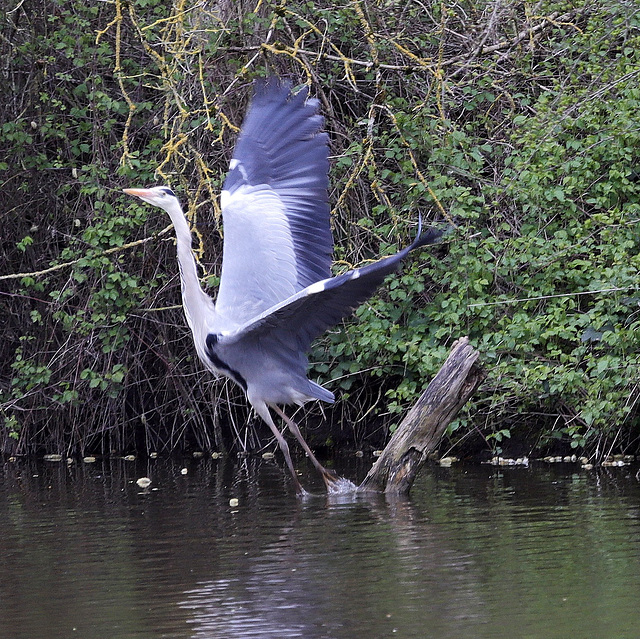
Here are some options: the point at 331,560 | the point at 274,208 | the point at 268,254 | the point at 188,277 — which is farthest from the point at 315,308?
the point at 331,560

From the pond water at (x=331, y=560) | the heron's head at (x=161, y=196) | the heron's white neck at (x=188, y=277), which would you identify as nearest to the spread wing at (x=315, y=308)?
the heron's white neck at (x=188, y=277)

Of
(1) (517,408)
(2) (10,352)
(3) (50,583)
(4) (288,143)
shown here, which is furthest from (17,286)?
(3) (50,583)

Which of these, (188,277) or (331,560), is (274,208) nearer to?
(188,277)

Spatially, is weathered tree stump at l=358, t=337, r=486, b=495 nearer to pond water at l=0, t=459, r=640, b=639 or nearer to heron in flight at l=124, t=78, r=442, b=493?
pond water at l=0, t=459, r=640, b=639

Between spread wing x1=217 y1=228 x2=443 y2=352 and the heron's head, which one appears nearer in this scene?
spread wing x1=217 y1=228 x2=443 y2=352

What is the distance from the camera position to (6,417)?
8.95 m

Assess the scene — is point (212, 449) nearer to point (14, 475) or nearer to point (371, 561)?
point (14, 475)

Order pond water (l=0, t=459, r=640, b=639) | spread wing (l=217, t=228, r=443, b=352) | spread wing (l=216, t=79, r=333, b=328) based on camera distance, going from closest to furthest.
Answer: pond water (l=0, t=459, r=640, b=639)
spread wing (l=217, t=228, r=443, b=352)
spread wing (l=216, t=79, r=333, b=328)

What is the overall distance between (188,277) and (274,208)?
2.24 feet

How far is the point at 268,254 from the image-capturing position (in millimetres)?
6918

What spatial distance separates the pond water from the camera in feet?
12.8

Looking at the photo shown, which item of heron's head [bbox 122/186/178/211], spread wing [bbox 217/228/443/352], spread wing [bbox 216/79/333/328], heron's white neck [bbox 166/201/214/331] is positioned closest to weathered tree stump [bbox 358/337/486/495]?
spread wing [bbox 217/228/443/352]

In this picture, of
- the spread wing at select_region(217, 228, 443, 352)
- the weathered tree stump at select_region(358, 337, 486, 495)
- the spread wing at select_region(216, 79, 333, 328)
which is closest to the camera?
the spread wing at select_region(217, 228, 443, 352)

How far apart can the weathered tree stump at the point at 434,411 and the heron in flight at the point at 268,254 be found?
50 cm
